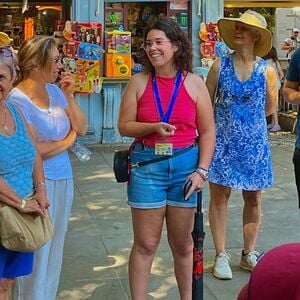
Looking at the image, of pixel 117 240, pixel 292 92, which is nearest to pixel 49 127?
pixel 292 92

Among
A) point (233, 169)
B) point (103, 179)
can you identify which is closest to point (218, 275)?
point (233, 169)

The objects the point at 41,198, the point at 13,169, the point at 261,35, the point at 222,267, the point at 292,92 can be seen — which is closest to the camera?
the point at 13,169

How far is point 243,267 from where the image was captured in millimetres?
4793

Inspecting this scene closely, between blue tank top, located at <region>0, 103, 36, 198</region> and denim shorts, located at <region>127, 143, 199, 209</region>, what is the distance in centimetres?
68

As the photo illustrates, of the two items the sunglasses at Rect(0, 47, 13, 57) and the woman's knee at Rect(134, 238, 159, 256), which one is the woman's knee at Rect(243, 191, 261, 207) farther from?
the sunglasses at Rect(0, 47, 13, 57)

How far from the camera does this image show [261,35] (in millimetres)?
4473

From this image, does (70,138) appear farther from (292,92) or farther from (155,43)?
(292,92)

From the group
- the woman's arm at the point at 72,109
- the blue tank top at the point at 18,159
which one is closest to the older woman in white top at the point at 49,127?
the woman's arm at the point at 72,109

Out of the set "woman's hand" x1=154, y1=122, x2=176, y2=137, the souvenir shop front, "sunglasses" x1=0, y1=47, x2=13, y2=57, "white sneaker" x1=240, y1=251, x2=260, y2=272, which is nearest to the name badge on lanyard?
"woman's hand" x1=154, y1=122, x2=176, y2=137

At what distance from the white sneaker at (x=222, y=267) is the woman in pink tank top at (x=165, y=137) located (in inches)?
40.4

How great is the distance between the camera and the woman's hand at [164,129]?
11.2 feet

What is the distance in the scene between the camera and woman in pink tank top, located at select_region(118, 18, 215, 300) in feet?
11.7

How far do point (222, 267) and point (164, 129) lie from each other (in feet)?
5.28

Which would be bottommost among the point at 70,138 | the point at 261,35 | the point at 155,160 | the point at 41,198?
the point at 41,198
